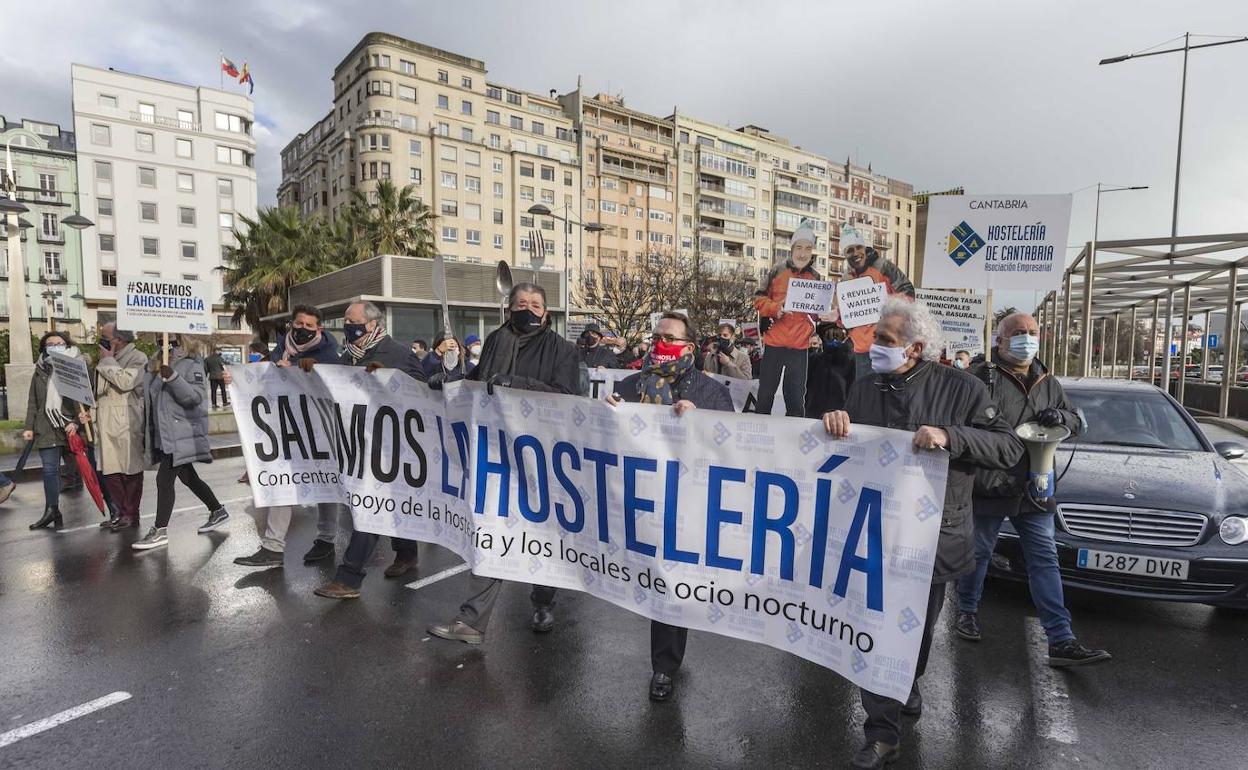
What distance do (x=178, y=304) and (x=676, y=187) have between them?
229ft

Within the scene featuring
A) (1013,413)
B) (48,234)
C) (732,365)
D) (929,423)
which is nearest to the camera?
(929,423)

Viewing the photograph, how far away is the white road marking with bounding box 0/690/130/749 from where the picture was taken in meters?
3.19

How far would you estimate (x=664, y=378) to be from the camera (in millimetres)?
3727

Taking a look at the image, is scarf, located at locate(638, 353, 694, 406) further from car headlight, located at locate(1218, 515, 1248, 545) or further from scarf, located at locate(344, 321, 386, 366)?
car headlight, located at locate(1218, 515, 1248, 545)

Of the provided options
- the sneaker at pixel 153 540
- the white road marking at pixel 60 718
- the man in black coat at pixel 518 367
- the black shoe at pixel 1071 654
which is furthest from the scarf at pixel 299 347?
the black shoe at pixel 1071 654

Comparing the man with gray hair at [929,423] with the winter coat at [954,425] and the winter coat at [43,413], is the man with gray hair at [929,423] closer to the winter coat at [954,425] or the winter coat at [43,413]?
the winter coat at [954,425]

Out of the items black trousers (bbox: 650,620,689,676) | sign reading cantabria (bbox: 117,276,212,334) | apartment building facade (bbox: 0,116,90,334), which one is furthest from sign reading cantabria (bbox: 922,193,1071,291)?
apartment building facade (bbox: 0,116,90,334)

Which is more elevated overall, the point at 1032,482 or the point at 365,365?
the point at 365,365

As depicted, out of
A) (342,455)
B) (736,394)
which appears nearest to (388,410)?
(342,455)

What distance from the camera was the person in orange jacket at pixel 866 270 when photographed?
5941mm

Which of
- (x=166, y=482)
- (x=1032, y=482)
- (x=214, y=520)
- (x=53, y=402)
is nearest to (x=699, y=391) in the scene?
(x=1032, y=482)

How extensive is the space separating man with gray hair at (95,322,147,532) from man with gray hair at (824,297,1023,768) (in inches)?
249

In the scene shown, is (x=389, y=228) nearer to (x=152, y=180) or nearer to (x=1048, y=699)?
(x=1048, y=699)

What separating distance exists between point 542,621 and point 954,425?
8.70 feet
